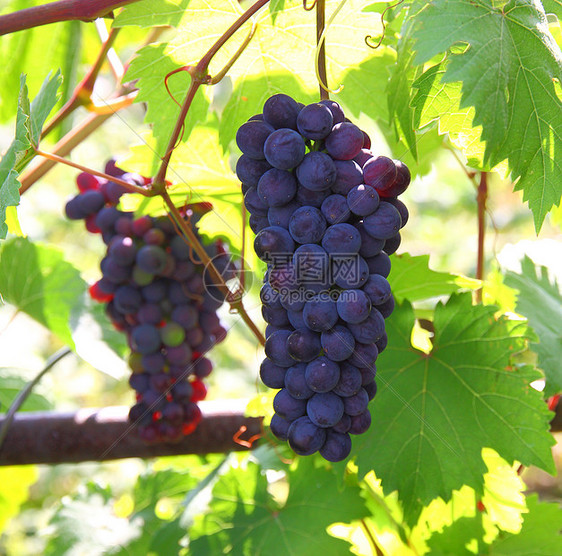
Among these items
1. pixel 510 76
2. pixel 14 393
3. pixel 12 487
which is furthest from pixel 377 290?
pixel 12 487

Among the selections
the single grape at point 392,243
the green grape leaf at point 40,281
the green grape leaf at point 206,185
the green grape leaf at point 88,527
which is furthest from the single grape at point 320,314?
the green grape leaf at point 88,527

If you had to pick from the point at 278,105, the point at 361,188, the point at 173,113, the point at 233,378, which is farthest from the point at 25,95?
the point at 233,378

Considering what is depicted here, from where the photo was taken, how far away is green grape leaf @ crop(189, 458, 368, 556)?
3.10ft

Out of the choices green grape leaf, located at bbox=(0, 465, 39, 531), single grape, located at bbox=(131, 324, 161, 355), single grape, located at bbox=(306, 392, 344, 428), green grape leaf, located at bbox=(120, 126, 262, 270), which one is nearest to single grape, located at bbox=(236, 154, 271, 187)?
single grape, located at bbox=(306, 392, 344, 428)

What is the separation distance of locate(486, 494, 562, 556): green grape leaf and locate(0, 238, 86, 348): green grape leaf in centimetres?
87

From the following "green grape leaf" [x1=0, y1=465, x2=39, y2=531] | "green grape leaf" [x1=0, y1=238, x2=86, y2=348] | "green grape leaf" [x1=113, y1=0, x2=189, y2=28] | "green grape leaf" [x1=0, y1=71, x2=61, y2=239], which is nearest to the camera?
"green grape leaf" [x1=0, y1=71, x2=61, y2=239]

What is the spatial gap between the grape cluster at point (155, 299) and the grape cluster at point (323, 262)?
40 centimetres

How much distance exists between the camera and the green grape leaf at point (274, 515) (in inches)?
37.1

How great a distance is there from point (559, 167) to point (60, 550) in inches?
47.7

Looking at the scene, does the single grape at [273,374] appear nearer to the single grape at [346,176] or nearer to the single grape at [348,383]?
the single grape at [348,383]

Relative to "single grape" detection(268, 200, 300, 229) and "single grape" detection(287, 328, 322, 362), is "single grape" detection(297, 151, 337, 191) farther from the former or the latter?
"single grape" detection(287, 328, 322, 362)

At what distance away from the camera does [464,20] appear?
2.03ft

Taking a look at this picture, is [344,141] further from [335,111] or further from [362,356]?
[362,356]

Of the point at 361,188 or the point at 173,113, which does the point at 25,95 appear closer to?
the point at 173,113
